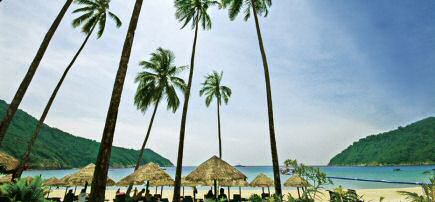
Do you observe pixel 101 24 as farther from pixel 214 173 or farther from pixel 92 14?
pixel 214 173

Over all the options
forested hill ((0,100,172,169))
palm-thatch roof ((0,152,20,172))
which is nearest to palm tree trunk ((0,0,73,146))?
palm-thatch roof ((0,152,20,172))

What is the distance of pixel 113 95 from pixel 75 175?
504 inches

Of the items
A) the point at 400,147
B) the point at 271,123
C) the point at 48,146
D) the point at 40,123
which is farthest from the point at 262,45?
the point at 400,147

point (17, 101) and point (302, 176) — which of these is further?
point (17, 101)

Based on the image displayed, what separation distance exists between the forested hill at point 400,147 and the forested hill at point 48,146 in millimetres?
143178

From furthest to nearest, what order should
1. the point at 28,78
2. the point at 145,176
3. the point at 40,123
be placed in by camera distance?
the point at 40,123 → the point at 145,176 → the point at 28,78

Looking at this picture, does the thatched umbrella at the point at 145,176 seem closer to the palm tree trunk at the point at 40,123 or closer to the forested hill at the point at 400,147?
the palm tree trunk at the point at 40,123

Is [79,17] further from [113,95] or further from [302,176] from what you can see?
[302,176]

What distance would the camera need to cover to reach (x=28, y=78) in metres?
11.0

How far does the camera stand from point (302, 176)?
369cm

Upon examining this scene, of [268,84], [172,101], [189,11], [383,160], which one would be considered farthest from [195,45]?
[383,160]

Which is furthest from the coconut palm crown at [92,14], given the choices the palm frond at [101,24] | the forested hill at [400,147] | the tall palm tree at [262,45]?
the forested hill at [400,147]

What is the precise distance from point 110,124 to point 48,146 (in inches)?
4927

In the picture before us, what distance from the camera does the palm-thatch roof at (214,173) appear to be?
14896 mm
